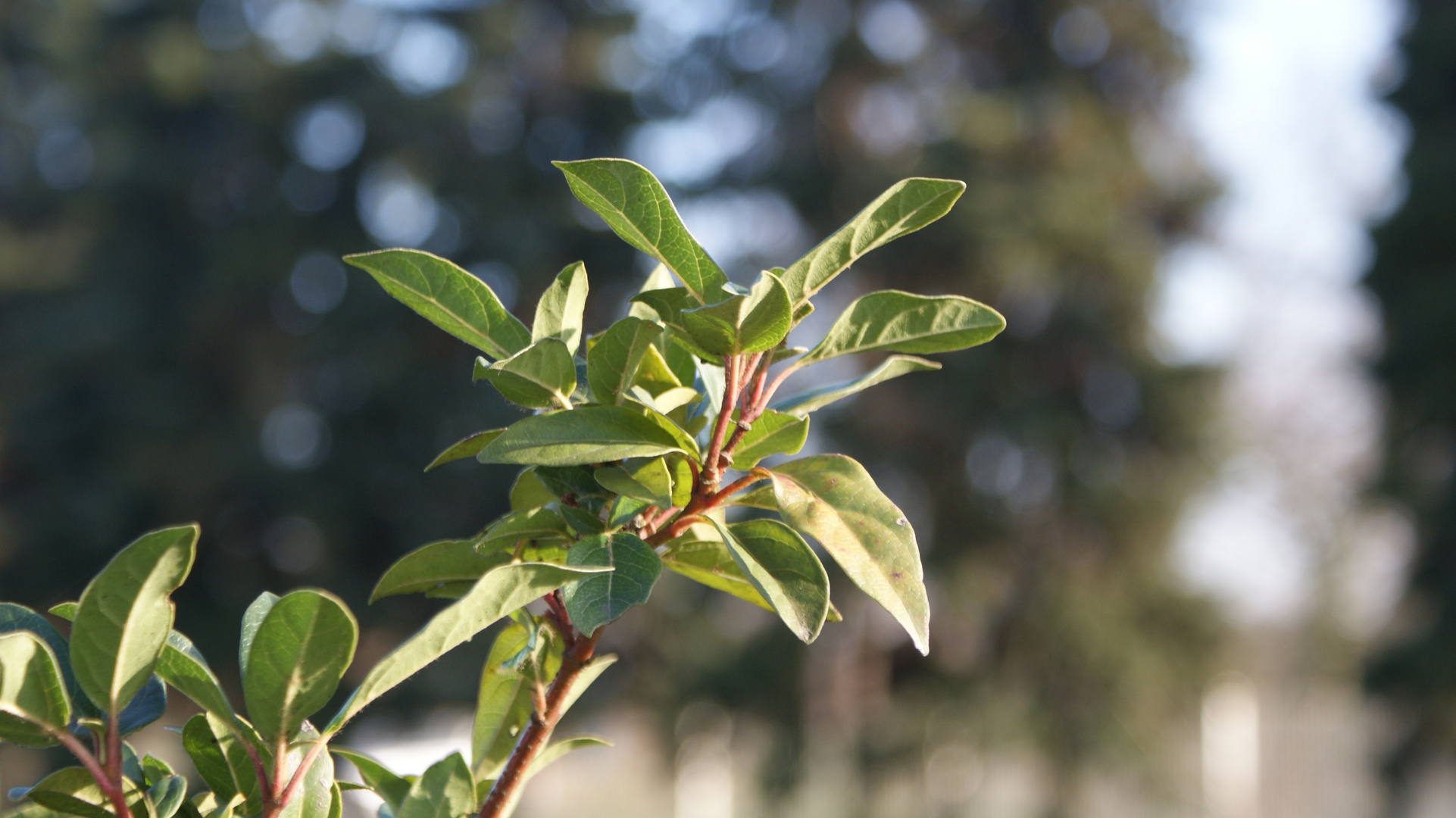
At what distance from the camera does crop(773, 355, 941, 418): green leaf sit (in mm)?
459

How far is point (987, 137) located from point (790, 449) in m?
5.71

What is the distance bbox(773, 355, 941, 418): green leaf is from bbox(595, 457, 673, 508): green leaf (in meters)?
0.06

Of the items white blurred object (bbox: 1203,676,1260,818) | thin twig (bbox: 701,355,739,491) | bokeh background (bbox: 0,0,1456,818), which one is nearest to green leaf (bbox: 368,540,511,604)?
thin twig (bbox: 701,355,739,491)

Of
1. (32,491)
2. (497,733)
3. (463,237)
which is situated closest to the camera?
(497,733)

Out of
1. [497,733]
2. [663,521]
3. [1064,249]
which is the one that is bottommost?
[497,733]

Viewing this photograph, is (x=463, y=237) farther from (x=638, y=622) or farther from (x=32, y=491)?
(x=32, y=491)

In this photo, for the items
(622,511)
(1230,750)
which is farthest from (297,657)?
(1230,750)

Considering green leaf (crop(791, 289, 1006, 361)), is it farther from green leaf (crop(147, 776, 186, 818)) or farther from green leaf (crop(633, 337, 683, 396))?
green leaf (crop(147, 776, 186, 818))

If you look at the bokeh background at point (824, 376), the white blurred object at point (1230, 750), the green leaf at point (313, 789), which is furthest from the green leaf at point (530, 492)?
the white blurred object at point (1230, 750)

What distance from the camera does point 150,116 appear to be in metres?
8.11

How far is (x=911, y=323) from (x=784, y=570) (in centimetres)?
12

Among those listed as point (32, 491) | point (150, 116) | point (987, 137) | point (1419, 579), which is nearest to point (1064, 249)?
point (987, 137)

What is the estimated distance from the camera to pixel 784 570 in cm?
41

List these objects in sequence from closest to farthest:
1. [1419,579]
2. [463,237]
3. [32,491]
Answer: [1419,579]
[463,237]
[32,491]
